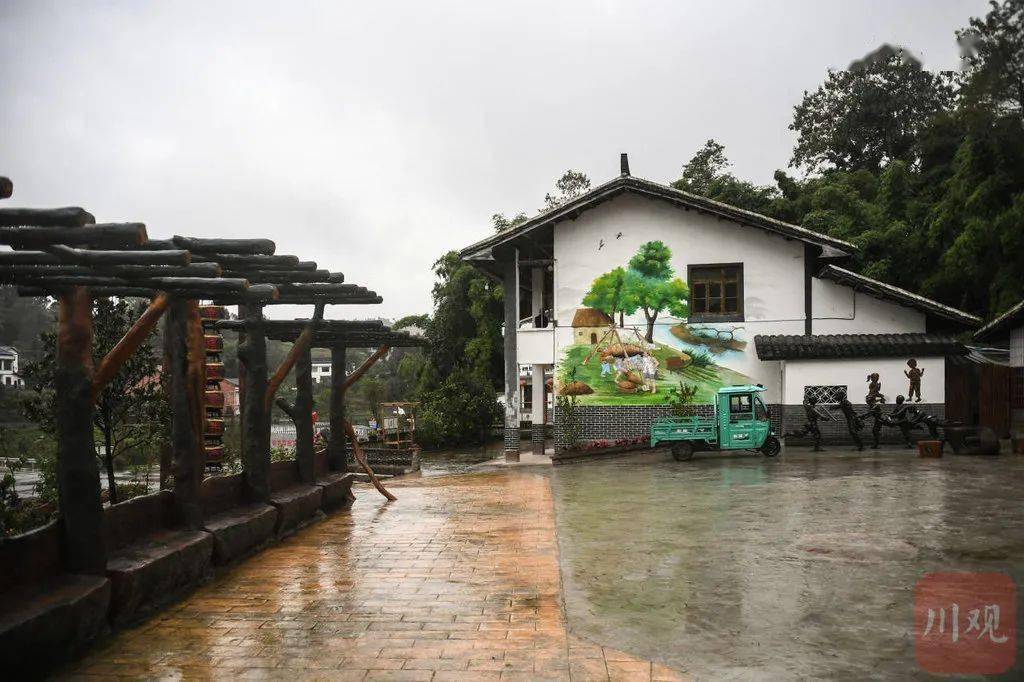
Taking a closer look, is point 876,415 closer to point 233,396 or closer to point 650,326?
point 650,326

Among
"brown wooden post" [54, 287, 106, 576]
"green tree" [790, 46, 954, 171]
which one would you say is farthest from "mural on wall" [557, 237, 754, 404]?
"green tree" [790, 46, 954, 171]

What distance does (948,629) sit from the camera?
513 cm

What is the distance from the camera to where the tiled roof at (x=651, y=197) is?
19.0 m

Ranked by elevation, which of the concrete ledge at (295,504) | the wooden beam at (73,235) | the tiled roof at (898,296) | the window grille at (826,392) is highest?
the tiled roof at (898,296)

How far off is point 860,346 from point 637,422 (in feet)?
17.3

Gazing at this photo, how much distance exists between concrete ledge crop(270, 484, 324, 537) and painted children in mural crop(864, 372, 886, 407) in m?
13.0

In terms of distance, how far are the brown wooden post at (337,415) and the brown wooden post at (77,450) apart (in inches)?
243

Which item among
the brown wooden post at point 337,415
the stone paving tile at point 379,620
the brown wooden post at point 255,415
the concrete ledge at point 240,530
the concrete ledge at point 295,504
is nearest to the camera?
the stone paving tile at point 379,620

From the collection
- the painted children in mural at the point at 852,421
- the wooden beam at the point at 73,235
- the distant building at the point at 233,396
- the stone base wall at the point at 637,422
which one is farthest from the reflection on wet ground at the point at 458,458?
the wooden beam at the point at 73,235

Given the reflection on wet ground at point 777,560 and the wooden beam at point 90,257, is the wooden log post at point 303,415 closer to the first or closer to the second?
the reflection on wet ground at point 777,560

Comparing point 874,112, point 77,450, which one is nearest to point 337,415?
point 77,450

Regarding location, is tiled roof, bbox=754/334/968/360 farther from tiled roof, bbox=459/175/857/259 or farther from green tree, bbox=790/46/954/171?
green tree, bbox=790/46/954/171

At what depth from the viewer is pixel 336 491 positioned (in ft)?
35.2

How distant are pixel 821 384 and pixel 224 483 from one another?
1444 centimetres
